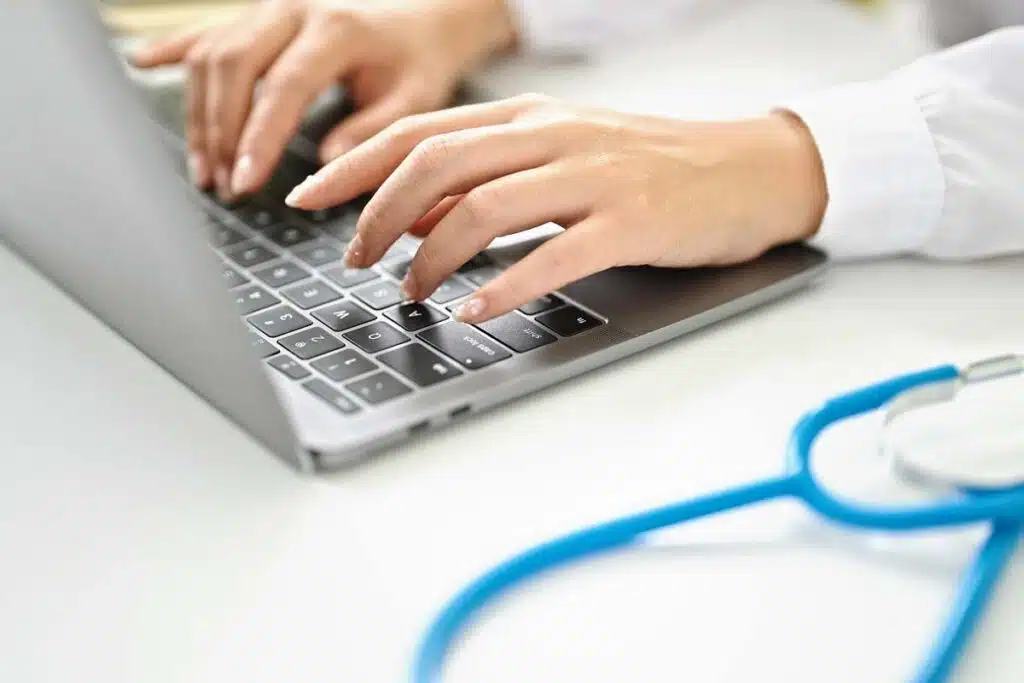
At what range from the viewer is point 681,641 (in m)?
0.33

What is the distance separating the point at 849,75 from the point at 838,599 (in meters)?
0.49

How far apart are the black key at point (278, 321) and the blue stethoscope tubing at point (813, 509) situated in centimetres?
18

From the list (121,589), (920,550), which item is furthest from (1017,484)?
(121,589)

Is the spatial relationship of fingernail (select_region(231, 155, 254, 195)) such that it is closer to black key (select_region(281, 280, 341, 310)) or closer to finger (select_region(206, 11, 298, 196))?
finger (select_region(206, 11, 298, 196))

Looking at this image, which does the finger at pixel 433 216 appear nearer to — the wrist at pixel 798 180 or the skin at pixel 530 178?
the skin at pixel 530 178

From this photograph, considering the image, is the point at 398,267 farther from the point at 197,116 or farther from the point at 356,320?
the point at 197,116

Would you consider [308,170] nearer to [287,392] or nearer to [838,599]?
[287,392]

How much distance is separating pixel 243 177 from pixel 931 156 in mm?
371

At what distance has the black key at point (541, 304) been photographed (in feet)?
1.59

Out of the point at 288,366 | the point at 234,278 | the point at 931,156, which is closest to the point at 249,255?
the point at 234,278

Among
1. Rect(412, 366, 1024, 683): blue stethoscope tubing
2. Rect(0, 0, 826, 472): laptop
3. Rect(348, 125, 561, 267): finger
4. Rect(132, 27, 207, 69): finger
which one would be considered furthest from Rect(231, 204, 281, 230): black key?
Rect(412, 366, 1024, 683): blue stethoscope tubing

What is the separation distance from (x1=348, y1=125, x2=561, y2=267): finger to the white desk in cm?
11

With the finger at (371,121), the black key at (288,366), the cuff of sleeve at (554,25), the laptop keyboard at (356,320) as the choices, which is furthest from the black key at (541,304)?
the cuff of sleeve at (554,25)

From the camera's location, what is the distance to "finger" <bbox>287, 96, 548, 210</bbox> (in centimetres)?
53
